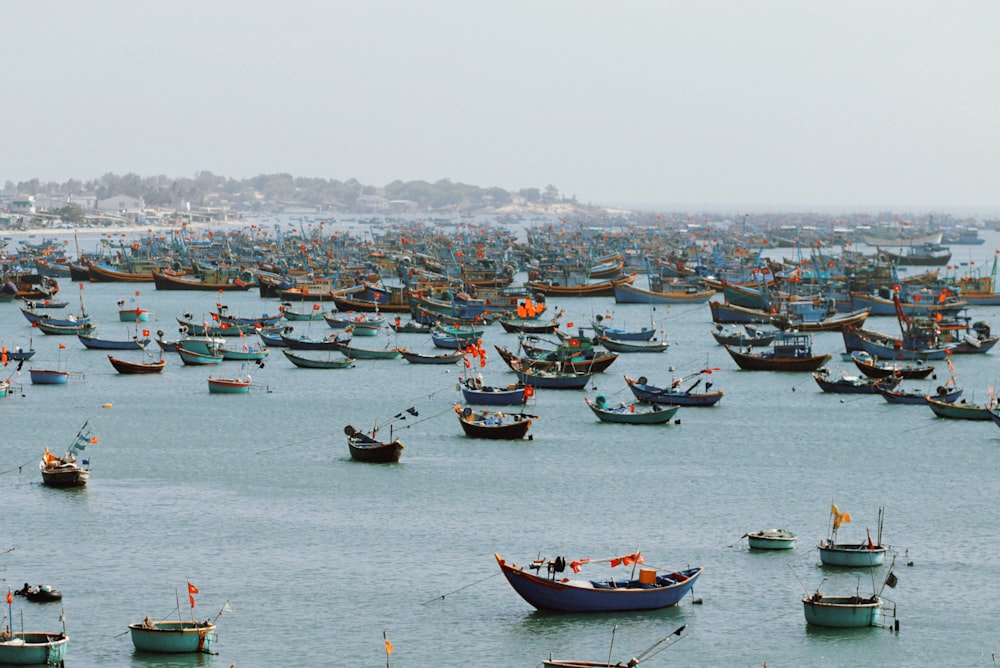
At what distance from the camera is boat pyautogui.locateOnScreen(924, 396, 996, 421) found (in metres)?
55.0

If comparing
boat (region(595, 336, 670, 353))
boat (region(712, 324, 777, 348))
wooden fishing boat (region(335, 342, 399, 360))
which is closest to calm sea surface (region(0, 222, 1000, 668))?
wooden fishing boat (region(335, 342, 399, 360))

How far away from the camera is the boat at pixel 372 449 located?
46688 millimetres

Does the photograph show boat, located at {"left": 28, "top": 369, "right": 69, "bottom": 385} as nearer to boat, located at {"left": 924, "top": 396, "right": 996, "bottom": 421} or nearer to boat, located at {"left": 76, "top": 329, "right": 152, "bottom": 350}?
boat, located at {"left": 76, "top": 329, "right": 152, "bottom": 350}

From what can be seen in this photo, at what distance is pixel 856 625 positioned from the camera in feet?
102

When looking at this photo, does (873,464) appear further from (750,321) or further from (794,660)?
(750,321)

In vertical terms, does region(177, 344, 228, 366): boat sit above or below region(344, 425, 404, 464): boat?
below

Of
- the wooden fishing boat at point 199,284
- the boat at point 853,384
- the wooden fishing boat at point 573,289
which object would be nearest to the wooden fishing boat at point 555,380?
the boat at point 853,384

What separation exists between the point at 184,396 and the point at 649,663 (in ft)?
118

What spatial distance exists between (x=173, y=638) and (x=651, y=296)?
84.1 m

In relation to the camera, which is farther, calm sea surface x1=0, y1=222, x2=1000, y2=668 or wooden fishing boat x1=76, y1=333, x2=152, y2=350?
wooden fishing boat x1=76, y1=333, x2=152, y2=350

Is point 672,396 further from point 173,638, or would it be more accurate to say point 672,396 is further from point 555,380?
point 173,638

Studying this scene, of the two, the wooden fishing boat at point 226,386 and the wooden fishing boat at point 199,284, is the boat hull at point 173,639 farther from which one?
the wooden fishing boat at point 199,284

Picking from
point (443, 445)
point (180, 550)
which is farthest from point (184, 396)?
point (180, 550)

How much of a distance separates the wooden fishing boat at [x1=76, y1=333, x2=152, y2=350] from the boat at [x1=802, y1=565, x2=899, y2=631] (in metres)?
49.3
